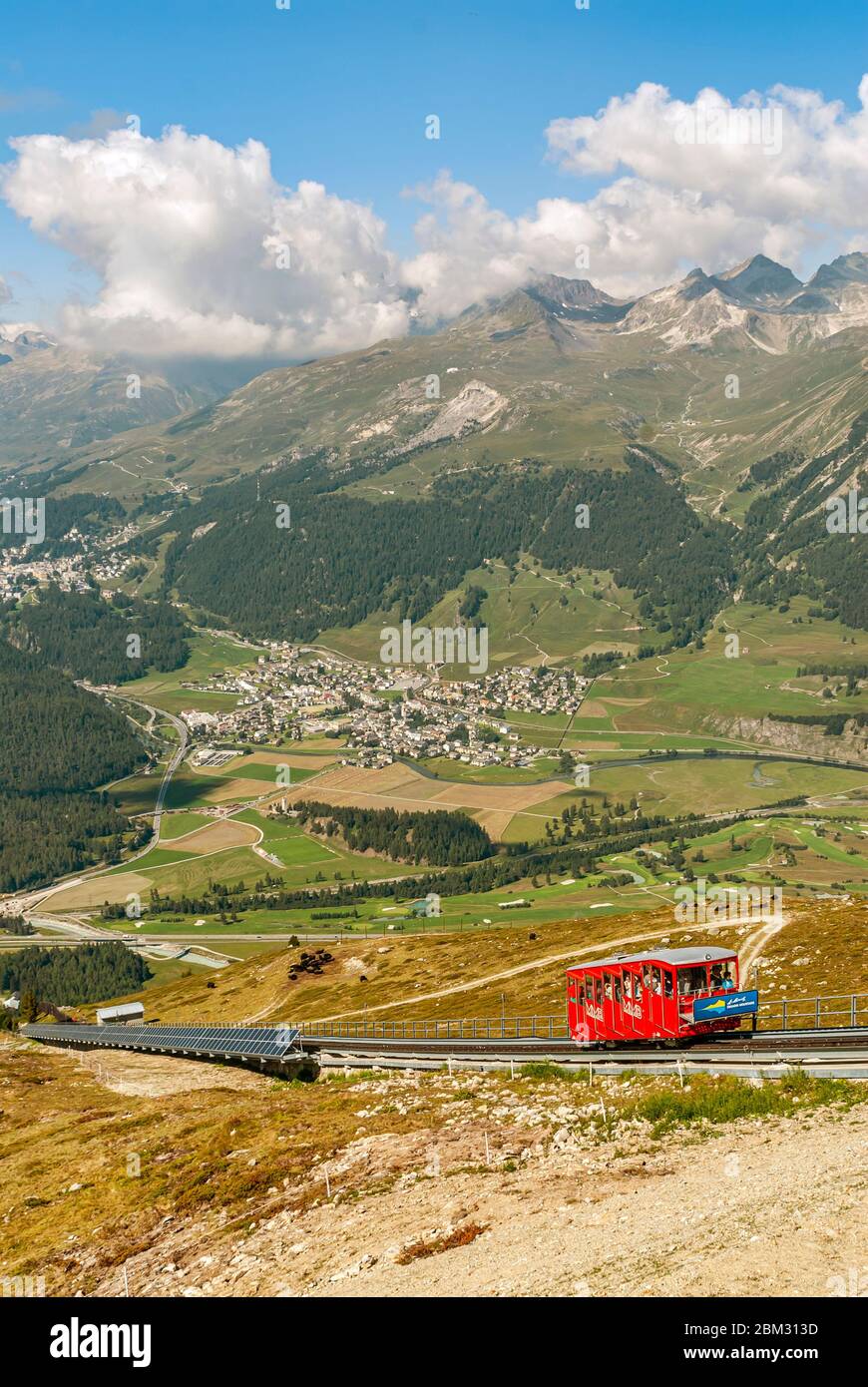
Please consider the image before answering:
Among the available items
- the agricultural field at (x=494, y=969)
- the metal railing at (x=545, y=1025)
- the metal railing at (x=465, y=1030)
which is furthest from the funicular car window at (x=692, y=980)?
the agricultural field at (x=494, y=969)

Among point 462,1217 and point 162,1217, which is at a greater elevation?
point 462,1217

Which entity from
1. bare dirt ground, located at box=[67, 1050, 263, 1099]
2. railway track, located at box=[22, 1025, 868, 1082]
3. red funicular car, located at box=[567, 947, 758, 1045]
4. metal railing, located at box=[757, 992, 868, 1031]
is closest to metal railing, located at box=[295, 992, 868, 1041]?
metal railing, located at box=[757, 992, 868, 1031]

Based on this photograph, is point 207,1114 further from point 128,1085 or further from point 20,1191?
point 128,1085

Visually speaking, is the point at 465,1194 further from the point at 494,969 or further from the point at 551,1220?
the point at 494,969

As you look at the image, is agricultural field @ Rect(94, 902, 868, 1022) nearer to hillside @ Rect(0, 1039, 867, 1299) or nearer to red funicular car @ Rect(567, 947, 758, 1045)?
red funicular car @ Rect(567, 947, 758, 1045)
